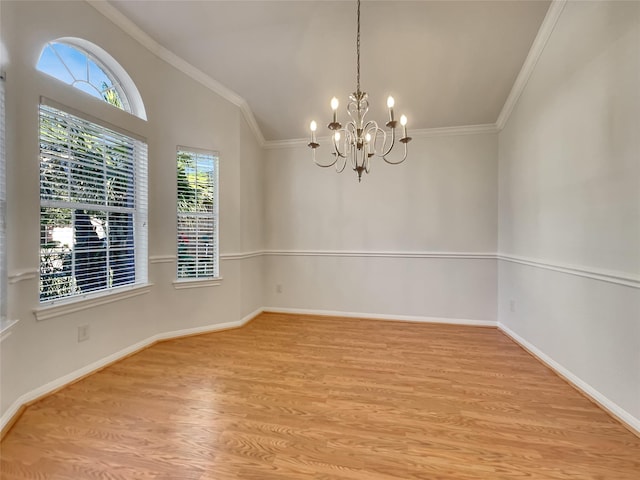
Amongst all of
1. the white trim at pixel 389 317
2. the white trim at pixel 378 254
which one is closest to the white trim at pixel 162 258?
the white trim at pixel 378 254

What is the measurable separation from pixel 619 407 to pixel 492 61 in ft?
10.1

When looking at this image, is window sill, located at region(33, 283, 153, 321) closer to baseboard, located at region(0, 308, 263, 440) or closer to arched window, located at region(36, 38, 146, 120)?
baseboard, located at region(0, 308, 263, 440)

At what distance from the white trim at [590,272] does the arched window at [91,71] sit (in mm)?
4115

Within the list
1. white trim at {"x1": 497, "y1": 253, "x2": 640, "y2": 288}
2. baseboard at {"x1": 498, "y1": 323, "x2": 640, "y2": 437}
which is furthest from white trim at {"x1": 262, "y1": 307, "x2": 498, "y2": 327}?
white trim at {"x1": 497, "y1": 253, "x2": 640, "y2": 288}

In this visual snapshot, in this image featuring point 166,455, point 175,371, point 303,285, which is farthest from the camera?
point 303,285

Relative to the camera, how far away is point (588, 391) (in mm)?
2049

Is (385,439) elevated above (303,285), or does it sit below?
below

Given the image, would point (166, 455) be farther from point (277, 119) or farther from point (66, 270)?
point (277, 119)

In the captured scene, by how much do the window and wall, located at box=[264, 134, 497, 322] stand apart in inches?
39.4

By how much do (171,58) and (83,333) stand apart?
2.83 metres

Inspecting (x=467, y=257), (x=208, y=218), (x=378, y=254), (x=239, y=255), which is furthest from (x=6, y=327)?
(x=467, y=257)

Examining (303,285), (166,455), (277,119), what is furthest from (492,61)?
(166,455)

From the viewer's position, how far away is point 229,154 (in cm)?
344

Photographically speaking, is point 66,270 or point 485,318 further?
point 485,318
